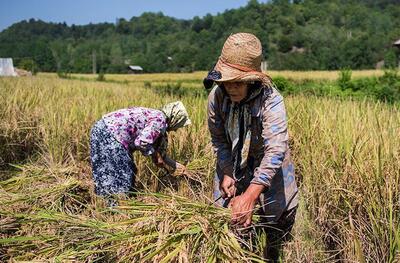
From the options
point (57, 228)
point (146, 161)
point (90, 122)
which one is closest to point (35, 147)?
point (90, 122)

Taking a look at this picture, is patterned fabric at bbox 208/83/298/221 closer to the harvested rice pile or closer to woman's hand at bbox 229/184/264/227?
woman's hand at bbox 229/184/264/227

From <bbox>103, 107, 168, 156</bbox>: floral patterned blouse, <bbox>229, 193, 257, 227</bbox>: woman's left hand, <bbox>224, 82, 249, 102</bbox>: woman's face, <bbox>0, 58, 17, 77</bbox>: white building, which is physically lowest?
<bbox>0, 58, 17, 77</bbox>: white building

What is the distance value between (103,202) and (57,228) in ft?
2.64

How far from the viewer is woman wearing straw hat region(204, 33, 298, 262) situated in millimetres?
1804

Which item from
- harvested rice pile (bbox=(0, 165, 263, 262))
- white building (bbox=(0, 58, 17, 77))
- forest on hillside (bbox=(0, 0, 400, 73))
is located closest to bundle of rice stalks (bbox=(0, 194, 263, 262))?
harvested rice pile (bbox=(0, 165, 263, 262))

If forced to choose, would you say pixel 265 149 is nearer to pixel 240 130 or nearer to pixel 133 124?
pixel 240 130

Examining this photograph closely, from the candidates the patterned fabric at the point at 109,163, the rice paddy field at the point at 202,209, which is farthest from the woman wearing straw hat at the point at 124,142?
the rice paddy field at the point at 202,209

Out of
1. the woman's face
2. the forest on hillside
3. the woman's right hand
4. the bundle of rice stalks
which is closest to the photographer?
the bundle of rice stalks

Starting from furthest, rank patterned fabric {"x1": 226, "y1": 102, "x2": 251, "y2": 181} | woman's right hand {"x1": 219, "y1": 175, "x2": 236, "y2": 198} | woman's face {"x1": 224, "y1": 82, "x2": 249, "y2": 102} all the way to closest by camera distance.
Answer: woman's right hand {"x1": 219, "y1": 175, "x2": 236, "y2": 198} < patterned fabric {"x1": 226, "y1": 102, "x2": 251, "y2": 181} < woman's face {"x1": 224, "y1": 82, "x2": 249, "y2": 102}

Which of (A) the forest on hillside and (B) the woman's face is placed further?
(A) the forest on hillside

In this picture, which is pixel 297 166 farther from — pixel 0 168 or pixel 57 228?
pixel 0 168

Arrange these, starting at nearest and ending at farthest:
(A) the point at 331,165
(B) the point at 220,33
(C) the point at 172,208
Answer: (C) the point at 172,208 < (A) the point at 331,165 < (B) the point at 220,33

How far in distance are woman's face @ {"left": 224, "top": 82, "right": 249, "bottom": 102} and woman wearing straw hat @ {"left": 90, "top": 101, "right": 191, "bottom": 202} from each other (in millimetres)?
1018

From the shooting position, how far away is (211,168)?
10.2 feet
